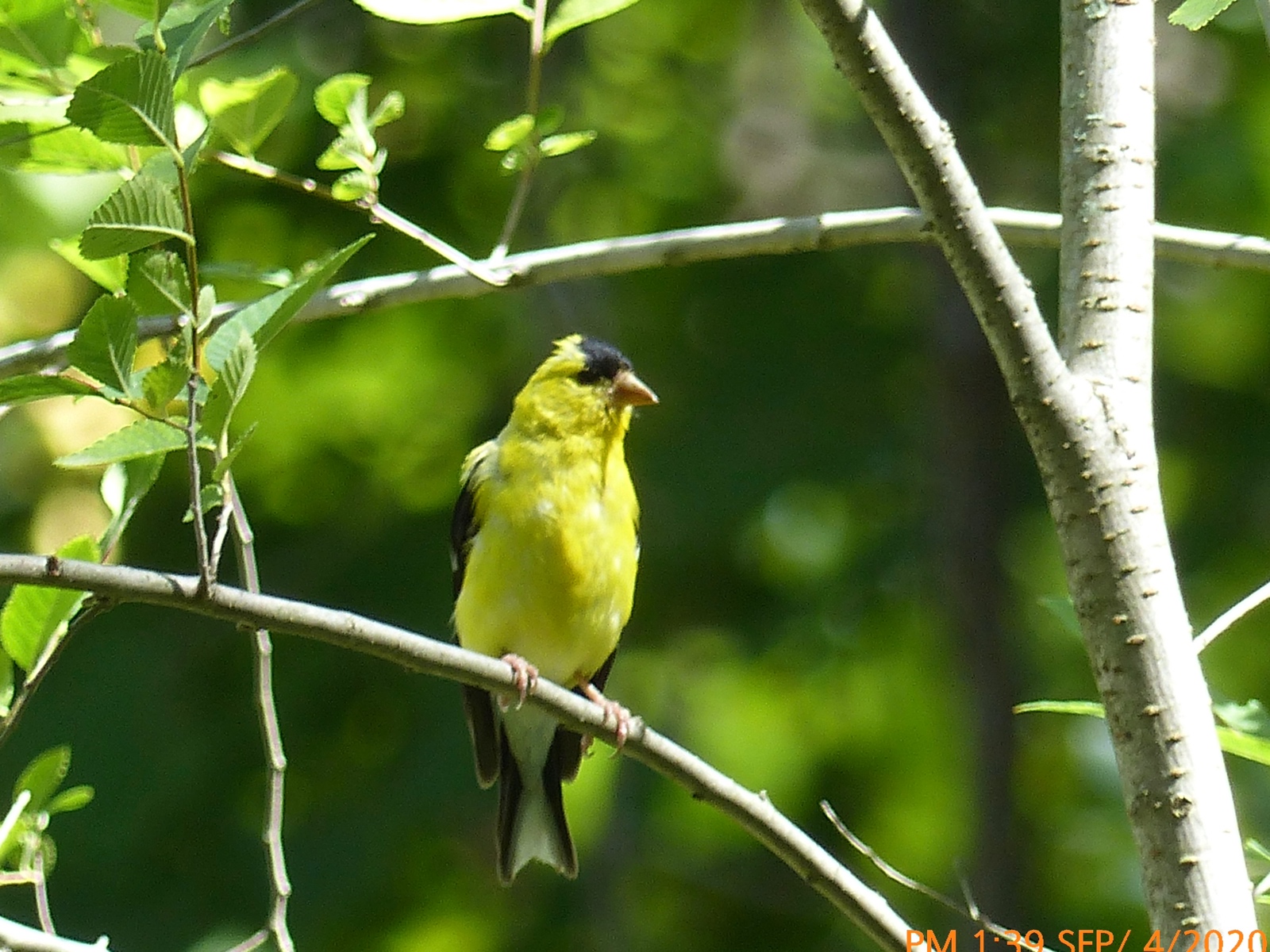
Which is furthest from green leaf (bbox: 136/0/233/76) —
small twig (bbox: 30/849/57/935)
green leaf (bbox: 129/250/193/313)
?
small twig (bbox: 30/849/57/935)

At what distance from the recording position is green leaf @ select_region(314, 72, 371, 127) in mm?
2154

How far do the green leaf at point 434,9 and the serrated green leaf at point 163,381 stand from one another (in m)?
0.60

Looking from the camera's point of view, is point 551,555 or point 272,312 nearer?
point 272,312

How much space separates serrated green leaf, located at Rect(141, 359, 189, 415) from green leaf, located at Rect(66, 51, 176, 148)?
9.3 inches

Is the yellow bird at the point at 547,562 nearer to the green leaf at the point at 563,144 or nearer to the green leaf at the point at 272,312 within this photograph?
the green leaf at the point at 563,144

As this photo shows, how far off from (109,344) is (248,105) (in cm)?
76

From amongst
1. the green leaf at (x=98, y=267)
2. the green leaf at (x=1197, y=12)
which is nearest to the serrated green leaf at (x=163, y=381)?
the green leaf at (x=98, y=267)

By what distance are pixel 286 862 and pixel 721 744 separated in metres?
2.03

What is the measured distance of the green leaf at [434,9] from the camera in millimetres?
2051

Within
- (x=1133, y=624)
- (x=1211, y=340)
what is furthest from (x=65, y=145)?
(x=1211, y=340)

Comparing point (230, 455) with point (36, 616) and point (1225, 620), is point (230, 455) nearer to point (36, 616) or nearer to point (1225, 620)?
point (36, 616)

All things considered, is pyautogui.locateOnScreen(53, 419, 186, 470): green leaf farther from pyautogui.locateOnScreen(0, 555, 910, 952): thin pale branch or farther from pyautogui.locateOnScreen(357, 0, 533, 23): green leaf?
pyautogui.locateOnScreen(357, 0, 533, 23): green leaf

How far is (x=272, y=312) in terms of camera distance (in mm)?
1703

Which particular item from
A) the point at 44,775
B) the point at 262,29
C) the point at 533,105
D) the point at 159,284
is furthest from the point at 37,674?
the point at 533,105
